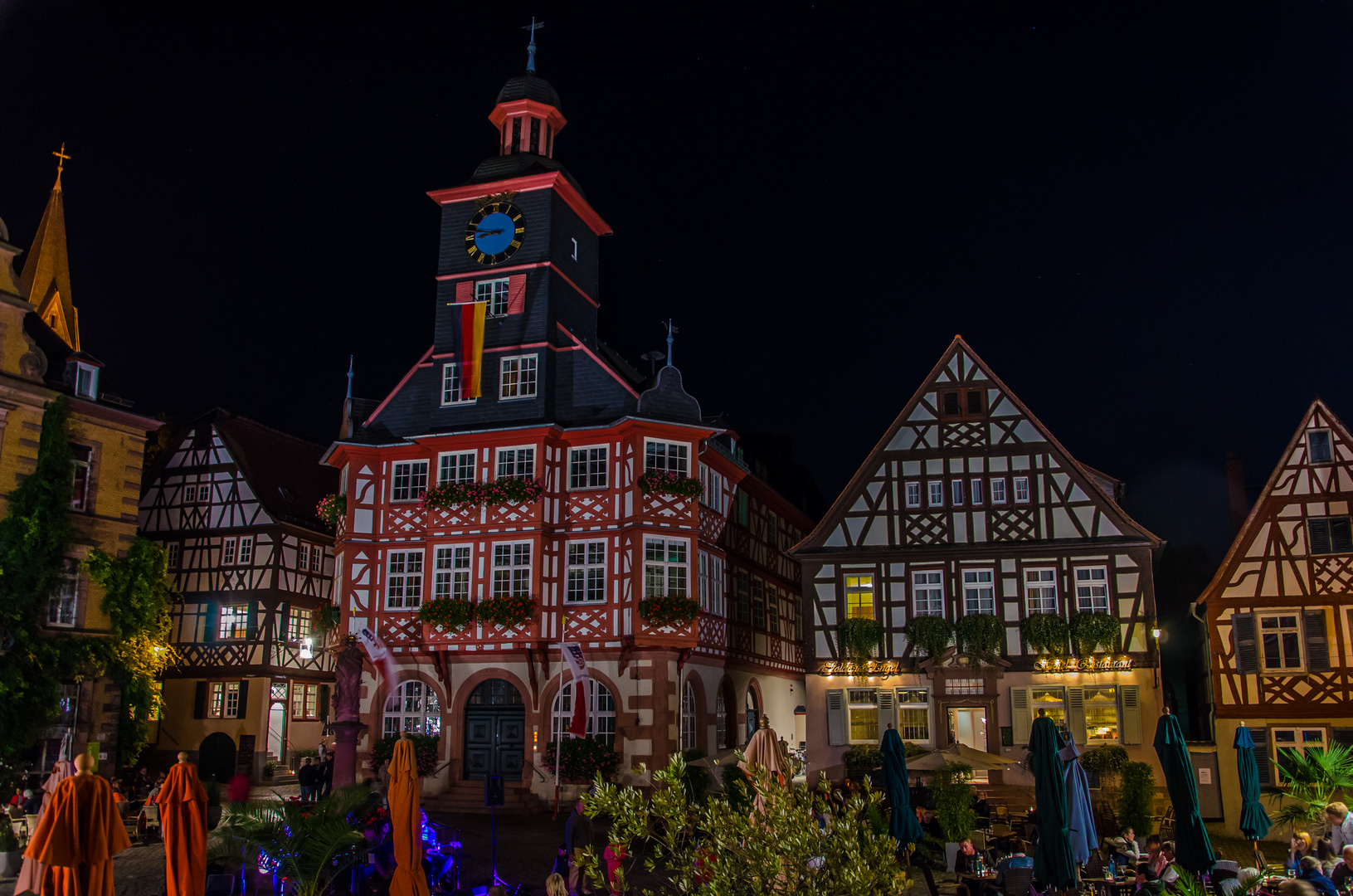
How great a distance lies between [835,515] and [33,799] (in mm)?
19958

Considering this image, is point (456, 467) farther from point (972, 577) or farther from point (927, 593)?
point (972, 577)

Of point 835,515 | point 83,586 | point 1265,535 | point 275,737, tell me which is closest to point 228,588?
point 275,737

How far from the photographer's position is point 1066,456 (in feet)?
98.8

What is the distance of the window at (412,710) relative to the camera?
100 feet

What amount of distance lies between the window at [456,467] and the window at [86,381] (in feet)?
31.0

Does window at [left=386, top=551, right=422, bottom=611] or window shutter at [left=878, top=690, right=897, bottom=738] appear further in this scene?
window at [left=386, top=551, right=422, bottom=611]

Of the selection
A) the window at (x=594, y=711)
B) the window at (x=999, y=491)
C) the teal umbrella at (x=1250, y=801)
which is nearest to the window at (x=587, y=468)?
the window at (x=594, y=711)

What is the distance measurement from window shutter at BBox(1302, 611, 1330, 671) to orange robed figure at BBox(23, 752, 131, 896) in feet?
82.9

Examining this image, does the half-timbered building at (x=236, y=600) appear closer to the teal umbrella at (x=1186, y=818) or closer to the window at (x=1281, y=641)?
the window at (x=1281, y=641)

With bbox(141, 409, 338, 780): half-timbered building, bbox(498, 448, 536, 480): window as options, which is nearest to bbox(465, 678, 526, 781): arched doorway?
bbox(498, 448, 536, 480): window

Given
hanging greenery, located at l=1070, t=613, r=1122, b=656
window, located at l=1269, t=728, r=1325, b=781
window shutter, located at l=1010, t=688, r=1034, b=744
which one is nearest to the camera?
window, located at l=1269, t=728, r=1325, b=781

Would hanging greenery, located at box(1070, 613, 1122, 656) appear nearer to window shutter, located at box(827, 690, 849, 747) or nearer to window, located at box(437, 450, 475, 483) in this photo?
window shutter, located at box(827, 690, 849, 747)

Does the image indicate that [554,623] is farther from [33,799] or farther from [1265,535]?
[1265,535]

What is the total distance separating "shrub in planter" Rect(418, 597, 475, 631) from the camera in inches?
1164
